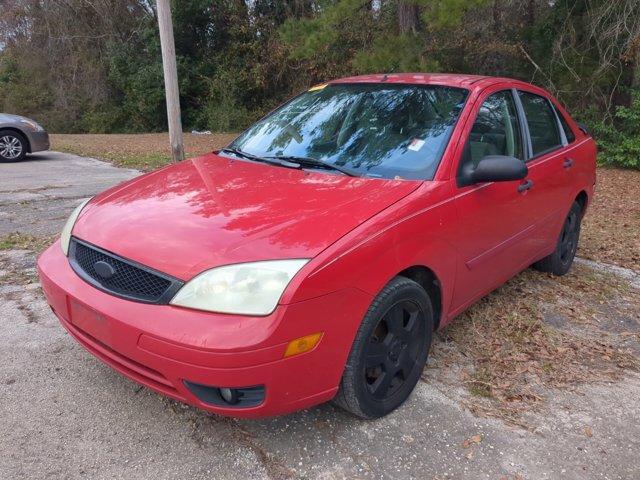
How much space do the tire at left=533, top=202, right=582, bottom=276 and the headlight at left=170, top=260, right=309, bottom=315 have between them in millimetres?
3127

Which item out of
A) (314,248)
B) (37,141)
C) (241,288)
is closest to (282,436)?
(241,288)

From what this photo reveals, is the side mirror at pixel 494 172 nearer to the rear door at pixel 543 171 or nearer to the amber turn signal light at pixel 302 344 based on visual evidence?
the rear door at pixel 543 171

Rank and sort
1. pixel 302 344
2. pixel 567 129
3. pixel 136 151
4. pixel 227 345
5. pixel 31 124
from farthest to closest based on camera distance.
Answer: pixel 136 151 < pixel 31 124 < pixel 567 129 < pixel 302 344 < pixel 227 345

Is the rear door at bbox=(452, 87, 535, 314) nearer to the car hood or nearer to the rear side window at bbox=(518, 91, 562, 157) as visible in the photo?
the rear side window at bbox=(518, 91, 562, 157)

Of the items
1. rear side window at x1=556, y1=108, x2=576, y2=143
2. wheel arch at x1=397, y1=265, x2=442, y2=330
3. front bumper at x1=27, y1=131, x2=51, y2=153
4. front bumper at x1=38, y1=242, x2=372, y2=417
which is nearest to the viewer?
front bumper at x1=38, y1=242, x2=372, y2=417

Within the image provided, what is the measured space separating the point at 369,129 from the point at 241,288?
1.58 m

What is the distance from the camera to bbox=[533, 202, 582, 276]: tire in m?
4.62

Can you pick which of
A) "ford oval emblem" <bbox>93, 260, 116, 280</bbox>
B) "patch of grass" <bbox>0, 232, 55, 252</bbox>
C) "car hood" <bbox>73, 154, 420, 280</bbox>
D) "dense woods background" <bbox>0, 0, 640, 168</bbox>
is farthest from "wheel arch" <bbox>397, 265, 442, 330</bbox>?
"dense woods background" <bbox>0, 0, 640, 168</bbox>

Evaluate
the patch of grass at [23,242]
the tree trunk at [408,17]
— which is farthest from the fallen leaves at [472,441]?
the tree trunk at [408,17]

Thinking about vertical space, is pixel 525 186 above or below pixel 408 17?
below

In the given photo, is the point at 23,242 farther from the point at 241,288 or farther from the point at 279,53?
the point at 279,53

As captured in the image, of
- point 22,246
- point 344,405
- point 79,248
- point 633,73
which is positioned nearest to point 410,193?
point 344,405

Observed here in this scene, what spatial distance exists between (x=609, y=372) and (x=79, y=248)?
302cm

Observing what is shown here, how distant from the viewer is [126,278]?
237cm
